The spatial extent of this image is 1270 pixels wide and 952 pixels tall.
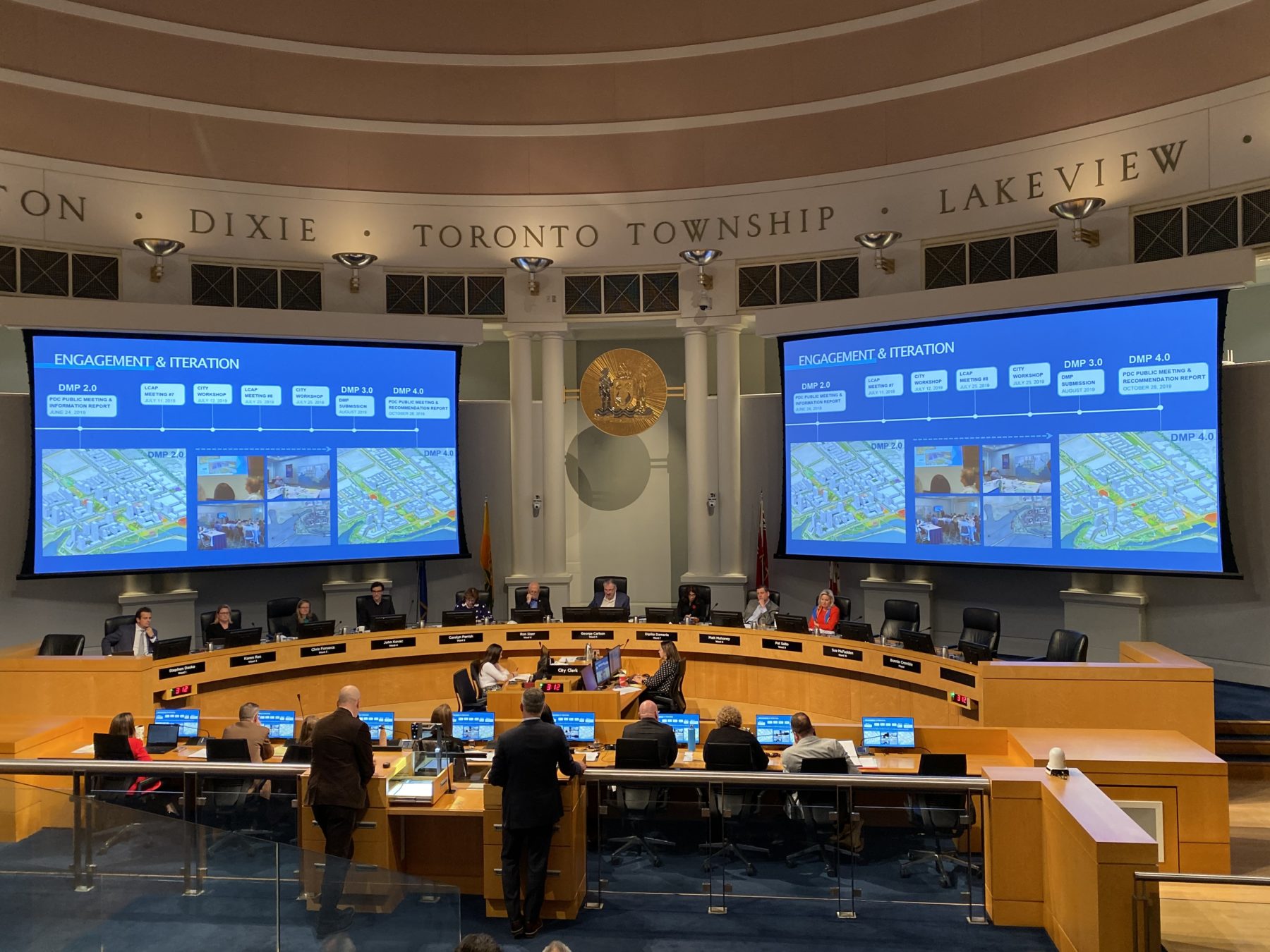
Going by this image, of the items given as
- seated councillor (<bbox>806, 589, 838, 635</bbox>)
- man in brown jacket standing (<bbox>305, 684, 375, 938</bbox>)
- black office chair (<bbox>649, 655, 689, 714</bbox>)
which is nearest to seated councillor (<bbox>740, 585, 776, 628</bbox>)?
seated councillor (<bbox>806, 589, 838, 635</bbox>)

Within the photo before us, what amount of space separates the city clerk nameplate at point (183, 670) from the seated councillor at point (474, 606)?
266 cm

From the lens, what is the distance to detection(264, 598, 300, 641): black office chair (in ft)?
35.2

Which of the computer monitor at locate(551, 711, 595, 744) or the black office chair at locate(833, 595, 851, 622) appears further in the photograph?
the black office chair at locate(833, 595, 851, 622)

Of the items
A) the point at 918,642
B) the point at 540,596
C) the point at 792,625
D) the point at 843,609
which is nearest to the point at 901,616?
the point at 843,609

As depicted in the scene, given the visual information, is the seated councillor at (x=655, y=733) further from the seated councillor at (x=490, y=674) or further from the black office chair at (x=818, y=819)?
the seated councillor at (x=490, y=674)

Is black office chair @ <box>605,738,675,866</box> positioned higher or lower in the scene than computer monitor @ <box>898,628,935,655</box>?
lower

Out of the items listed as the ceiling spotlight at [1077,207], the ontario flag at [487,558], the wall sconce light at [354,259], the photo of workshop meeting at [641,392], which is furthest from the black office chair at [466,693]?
the ceiling spotlight at [1077,207]

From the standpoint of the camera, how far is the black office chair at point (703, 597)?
1130 centimetres

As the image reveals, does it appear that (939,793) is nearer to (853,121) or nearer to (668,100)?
(853,121)

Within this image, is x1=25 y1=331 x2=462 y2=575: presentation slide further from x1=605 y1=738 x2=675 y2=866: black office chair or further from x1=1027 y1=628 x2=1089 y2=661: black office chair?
x1=605 y1=738 x2=675 y2=866: black office chair

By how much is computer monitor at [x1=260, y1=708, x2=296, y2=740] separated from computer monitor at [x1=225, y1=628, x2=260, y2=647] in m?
2.37

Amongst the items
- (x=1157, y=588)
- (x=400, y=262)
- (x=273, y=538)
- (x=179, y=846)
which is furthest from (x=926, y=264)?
(x=179, y=846)

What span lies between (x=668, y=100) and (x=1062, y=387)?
560 centimetres

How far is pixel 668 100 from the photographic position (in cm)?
1247
